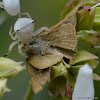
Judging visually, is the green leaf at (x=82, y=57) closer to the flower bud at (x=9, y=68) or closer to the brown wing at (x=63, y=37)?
the brown wing at (x=63, y=37)

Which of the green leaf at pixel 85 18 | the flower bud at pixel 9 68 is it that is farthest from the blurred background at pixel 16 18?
the flower bud at pixel 9 68

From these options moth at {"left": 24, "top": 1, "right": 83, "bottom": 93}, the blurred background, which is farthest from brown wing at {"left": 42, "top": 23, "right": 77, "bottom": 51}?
the blurred background

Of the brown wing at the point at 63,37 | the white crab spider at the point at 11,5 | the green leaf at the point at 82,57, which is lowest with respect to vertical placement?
the green leaf at the point at 82,57

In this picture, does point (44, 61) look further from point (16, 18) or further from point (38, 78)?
point (16, 18)

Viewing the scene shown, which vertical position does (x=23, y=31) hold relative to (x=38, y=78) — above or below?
above

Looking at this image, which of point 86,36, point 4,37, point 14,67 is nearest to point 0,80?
point 14,67

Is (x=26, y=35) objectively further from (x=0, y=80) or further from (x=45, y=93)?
(x=45, y=93)

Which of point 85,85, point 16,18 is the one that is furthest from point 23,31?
point 16,18

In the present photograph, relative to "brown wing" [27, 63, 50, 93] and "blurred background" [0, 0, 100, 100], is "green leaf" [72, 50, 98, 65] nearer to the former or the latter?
"brown wing" [27, 63, 50, 93]
